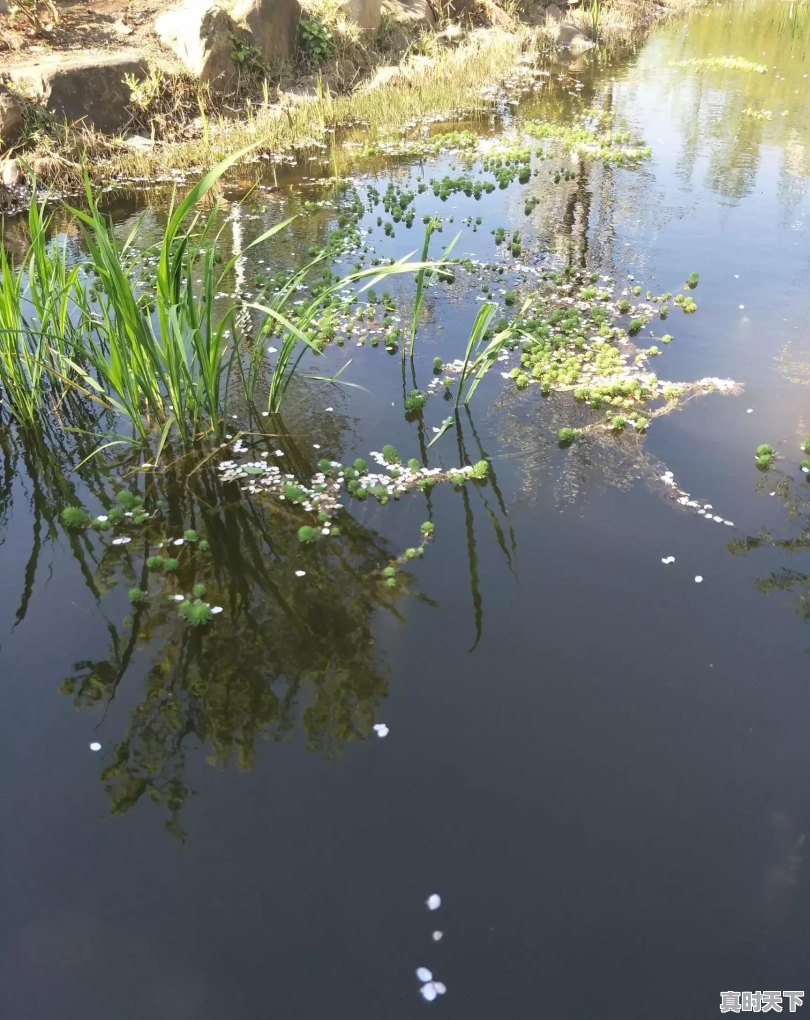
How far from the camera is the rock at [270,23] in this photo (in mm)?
12352

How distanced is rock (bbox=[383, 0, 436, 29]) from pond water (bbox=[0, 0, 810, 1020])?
40.7 ft

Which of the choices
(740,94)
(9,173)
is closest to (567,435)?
(9,173)

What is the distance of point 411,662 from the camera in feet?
11.7

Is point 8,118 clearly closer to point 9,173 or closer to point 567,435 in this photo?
point 9,173

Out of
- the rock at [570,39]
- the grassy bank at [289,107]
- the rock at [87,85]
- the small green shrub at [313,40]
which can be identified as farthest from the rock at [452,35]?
the rock at [87,85]

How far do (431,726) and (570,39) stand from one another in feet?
58.8

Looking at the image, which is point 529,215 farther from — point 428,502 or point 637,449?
point 428,502

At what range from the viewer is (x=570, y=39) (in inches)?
671

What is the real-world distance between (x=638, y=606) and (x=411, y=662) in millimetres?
1129

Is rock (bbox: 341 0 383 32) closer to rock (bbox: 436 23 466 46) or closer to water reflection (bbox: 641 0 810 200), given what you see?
rock (bbox: 436 23 466 46)

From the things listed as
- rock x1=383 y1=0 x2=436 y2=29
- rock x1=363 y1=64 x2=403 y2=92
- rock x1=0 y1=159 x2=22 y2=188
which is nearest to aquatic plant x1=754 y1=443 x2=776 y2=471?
rock x1=0 y1=159 x2=22 y2=188

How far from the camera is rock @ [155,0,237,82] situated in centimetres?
1177

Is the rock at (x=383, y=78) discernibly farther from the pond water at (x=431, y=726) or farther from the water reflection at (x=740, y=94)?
the pond water at (x=431, y=726)

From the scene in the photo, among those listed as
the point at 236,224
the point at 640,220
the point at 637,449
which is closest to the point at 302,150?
the point at 236,224
